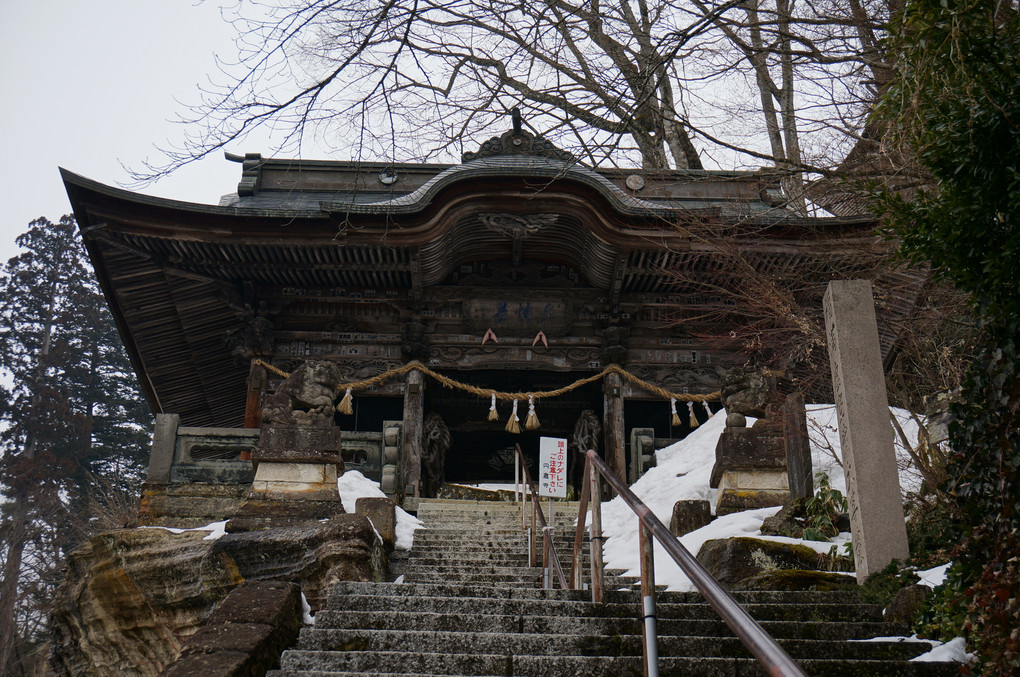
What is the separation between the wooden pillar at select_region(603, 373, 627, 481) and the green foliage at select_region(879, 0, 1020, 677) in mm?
8999

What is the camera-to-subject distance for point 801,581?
5.34 metres

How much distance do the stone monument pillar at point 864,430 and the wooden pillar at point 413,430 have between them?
7500mm

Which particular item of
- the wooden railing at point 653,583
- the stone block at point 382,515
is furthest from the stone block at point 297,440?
the wooden railing at point 653,583

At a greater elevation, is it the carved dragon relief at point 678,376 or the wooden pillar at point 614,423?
the carved dragon relief at point 678,376

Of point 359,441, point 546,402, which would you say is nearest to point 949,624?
point 359,441

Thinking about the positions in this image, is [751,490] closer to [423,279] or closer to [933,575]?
[933,575]

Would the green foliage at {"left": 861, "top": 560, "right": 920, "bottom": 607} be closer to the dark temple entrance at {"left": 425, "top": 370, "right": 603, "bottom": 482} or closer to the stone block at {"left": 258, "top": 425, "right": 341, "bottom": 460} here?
the stone block at {"left": 258, "top": 425, "right": 341, "bottom": 460}

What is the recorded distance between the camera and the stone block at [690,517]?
25.9ft

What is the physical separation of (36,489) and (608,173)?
54.9 ft

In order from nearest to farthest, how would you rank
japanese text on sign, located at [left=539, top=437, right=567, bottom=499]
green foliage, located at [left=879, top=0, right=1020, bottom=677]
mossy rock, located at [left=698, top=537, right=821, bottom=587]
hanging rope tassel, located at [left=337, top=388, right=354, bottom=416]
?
1. green foliage, located at [left=879, top=0, right=1020, bottom=677]
2. mossy rock, located at [left=698, top=537, right=821, bottom=587]
3. japanese text on sign, located at [left=539, top=437, right=567, bottom=499]
4. hanging rope tassel, located at [left=337, top=388, right=354, bottom=416]

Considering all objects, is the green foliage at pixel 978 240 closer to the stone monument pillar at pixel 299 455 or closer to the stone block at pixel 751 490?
the stone block at pixel 751 490

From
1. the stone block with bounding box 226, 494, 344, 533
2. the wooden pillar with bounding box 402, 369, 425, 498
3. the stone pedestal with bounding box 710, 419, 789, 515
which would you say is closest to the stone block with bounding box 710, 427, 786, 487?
the stone pedestal with bounding box 710, 419, 789, 515

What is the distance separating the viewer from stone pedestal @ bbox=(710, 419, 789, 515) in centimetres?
808

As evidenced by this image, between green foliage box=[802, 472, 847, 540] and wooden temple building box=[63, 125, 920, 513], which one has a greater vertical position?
wooden temple building box=[63, 125, 920, 513]
